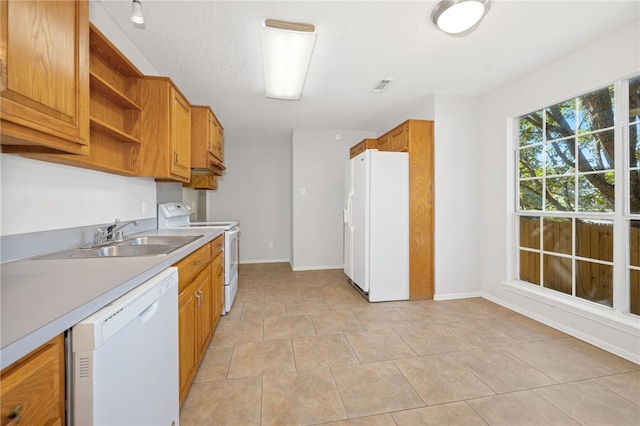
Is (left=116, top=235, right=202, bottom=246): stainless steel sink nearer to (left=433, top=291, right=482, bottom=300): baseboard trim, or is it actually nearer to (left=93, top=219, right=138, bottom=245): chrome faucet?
(left=93, top=219, right=138, bottom=245): chrome faucet

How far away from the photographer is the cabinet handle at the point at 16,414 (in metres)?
0.52

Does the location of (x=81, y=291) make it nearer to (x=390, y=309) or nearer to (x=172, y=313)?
(x=172, y=313)

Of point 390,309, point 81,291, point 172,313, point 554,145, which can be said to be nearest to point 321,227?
point 390,309

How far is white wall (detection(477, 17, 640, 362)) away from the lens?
2004 mm

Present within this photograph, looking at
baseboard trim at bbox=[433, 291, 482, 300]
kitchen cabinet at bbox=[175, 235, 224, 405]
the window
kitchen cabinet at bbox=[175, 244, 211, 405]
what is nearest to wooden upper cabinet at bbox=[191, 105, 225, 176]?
kitchen cabinet at bbox=[175, 235, 224, 405]

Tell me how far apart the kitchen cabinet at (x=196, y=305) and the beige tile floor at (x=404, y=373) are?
17 cm

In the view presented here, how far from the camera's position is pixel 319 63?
254cm

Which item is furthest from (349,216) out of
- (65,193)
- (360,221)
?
(65,193)

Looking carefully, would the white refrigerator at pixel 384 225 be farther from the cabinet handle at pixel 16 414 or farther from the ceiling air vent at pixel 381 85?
the cabinet handle at pixel 16 414

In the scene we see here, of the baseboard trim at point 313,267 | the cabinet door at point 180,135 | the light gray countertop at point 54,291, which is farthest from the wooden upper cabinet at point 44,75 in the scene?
the baseboard trim at point 313,267

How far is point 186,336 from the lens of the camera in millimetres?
1526

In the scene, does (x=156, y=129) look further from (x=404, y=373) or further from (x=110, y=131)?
(x=404, y=373)

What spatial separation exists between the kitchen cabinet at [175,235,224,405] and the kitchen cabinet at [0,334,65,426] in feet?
2.58

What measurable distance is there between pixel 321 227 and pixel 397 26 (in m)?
3.43
